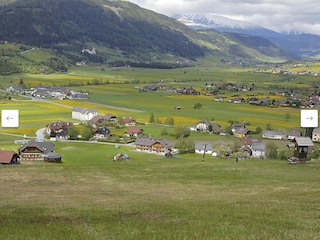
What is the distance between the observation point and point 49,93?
5423 inches

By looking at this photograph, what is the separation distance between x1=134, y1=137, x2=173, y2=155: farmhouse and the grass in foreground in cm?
1887

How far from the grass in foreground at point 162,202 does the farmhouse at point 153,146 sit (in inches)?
743

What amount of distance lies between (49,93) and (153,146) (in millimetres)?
83006

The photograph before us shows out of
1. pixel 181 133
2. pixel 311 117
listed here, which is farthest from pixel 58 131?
pixel 311 117

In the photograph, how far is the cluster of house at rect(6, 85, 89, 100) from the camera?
133625mm

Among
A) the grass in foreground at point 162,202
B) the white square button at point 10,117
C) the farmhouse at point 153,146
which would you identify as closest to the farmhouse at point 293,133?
the farmhouse at point 153,146

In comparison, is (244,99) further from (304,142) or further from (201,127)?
(304,142)

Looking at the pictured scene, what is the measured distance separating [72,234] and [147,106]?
10352 centimetres

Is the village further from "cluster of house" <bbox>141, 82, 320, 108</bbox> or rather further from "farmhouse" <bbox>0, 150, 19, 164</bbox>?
"cluster of house" <bbox>141, 82, 320, 108</bbox>

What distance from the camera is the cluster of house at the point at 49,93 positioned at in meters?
134

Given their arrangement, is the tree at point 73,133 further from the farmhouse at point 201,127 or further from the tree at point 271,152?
the tree at point 271,152

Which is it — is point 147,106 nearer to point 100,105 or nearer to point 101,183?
point 100,105

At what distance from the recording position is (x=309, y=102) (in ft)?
403

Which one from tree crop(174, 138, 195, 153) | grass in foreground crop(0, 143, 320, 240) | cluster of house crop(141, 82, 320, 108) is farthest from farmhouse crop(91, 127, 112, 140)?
cluster of house crop(141, 82, 320, 108)
